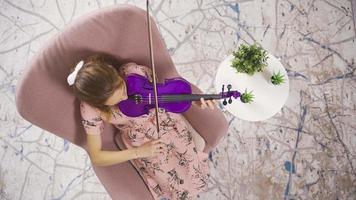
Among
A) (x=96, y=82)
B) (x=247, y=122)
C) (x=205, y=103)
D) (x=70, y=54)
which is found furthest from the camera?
(x=247, y=122)

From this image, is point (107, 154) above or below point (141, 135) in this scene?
below

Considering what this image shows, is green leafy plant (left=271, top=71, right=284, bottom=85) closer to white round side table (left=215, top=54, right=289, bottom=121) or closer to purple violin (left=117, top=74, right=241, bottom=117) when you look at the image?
white round side table (left=215, top=54, right=289, bottom=121)

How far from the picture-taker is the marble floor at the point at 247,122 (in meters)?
2.12

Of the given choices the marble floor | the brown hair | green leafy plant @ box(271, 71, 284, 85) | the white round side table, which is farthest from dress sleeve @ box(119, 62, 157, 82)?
the marble floor

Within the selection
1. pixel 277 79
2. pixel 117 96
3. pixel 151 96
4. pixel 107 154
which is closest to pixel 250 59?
pixel 277 79

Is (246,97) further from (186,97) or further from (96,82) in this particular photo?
(96,82)

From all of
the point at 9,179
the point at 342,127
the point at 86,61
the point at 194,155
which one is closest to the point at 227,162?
the point at 194,155

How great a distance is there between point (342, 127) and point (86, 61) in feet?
4.66

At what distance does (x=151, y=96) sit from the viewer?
149 centimetres

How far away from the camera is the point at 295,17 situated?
7.29 ft

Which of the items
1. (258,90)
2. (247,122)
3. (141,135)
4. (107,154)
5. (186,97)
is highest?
(258,90)

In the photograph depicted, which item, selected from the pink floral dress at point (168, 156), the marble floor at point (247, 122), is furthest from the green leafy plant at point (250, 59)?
the marble floor at point (247, 122)

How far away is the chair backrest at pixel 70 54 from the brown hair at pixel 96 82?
103 mm

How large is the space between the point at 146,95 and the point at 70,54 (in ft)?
1.04
